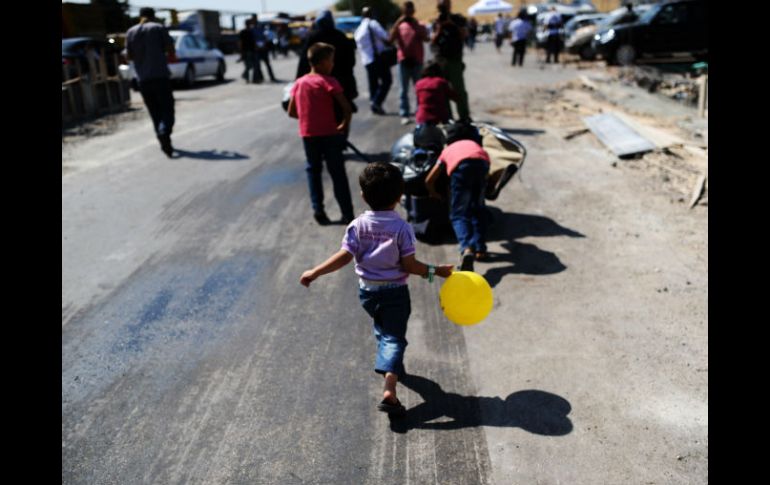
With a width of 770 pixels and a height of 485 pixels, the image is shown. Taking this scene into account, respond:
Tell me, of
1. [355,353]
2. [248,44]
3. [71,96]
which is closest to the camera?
[355,353]

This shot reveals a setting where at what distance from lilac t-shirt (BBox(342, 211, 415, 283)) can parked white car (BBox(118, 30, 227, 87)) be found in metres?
17.2

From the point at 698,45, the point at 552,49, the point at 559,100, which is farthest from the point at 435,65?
the point at 552,49

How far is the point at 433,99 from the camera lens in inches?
293

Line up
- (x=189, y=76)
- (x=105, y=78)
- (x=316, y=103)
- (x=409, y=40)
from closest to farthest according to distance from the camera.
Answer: (x=316, y=103) → (x=409, y=40) → (x=105, y=78) → (x=189, y=76)

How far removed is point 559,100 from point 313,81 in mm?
9283

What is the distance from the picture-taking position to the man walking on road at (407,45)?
10898 millimetres

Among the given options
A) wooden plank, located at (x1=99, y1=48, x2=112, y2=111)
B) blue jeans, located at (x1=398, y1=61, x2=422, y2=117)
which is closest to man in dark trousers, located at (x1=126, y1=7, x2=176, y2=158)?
blue jeans, located at (x1=398, y1=61, x2=422, y2=117)

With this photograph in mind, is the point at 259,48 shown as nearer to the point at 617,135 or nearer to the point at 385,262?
the point at 617,135

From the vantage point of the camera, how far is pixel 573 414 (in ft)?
11.9

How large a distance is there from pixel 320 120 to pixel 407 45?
17.6 ft

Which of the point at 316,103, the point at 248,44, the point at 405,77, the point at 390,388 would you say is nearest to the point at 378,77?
the point at 405,77

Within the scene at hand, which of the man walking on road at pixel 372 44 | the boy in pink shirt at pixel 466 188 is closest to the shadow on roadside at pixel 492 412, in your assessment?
the boy in pink shirt at pixel 466 188

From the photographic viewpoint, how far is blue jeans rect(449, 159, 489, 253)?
17.8ft

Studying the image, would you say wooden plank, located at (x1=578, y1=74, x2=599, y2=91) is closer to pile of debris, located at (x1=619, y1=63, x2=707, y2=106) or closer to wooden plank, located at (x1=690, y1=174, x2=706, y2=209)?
pile of debris, located at (x1=619, y1=63, x2=707, y2=106)
